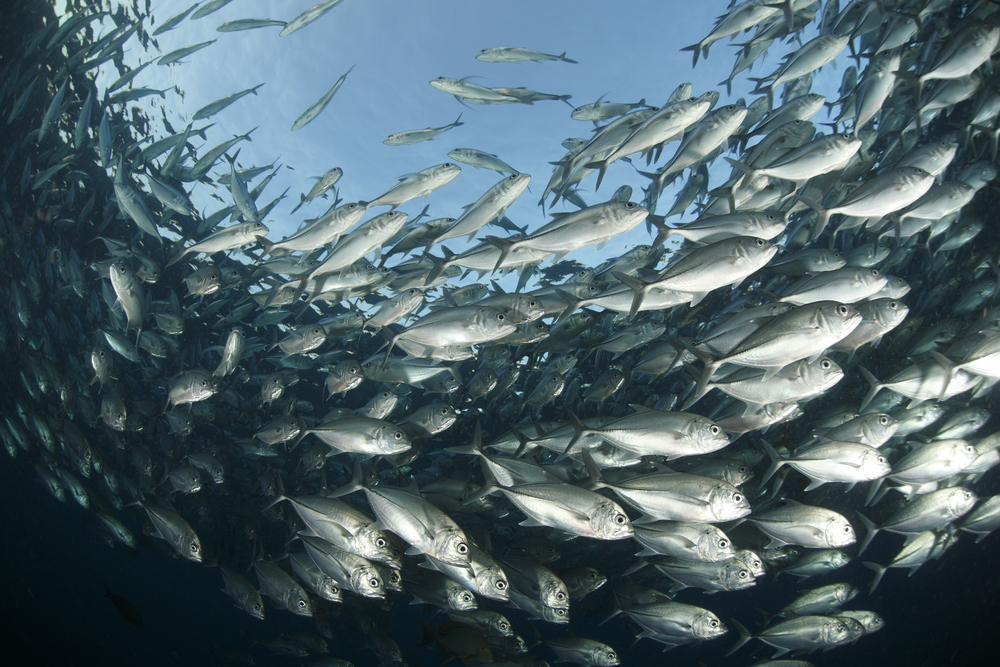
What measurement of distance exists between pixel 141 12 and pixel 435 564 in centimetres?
1061

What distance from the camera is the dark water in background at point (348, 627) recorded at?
11141 mm

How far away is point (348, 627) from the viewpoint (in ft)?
24.6

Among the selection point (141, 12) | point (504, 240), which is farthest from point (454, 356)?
point (141, 12)

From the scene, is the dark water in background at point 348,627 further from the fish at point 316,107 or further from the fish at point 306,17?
the fish at point 306,17

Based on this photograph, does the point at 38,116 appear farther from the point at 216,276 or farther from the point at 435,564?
the point at 435,564

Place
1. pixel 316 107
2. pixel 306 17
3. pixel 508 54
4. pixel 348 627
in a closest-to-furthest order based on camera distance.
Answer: pixel 508 54 → pixel 306 17 → pixel 316 107 → pixel 348 627

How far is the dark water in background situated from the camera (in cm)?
1114

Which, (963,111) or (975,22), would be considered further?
(963,111)

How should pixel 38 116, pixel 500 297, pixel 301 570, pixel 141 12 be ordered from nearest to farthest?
pixel 500 297 < pixel 301 570 < pixel 141 12 < pixel 38 116

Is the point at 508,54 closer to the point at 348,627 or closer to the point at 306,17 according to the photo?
the point at 306,17

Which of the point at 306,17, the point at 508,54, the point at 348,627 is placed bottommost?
the point at 348,627

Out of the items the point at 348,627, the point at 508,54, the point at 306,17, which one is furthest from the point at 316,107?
the point at 348,627

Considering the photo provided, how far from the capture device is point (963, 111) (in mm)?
5336

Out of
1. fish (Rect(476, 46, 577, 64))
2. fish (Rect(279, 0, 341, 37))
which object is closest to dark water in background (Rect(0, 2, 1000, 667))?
fish (Rect(279, 0, 341, 37))
